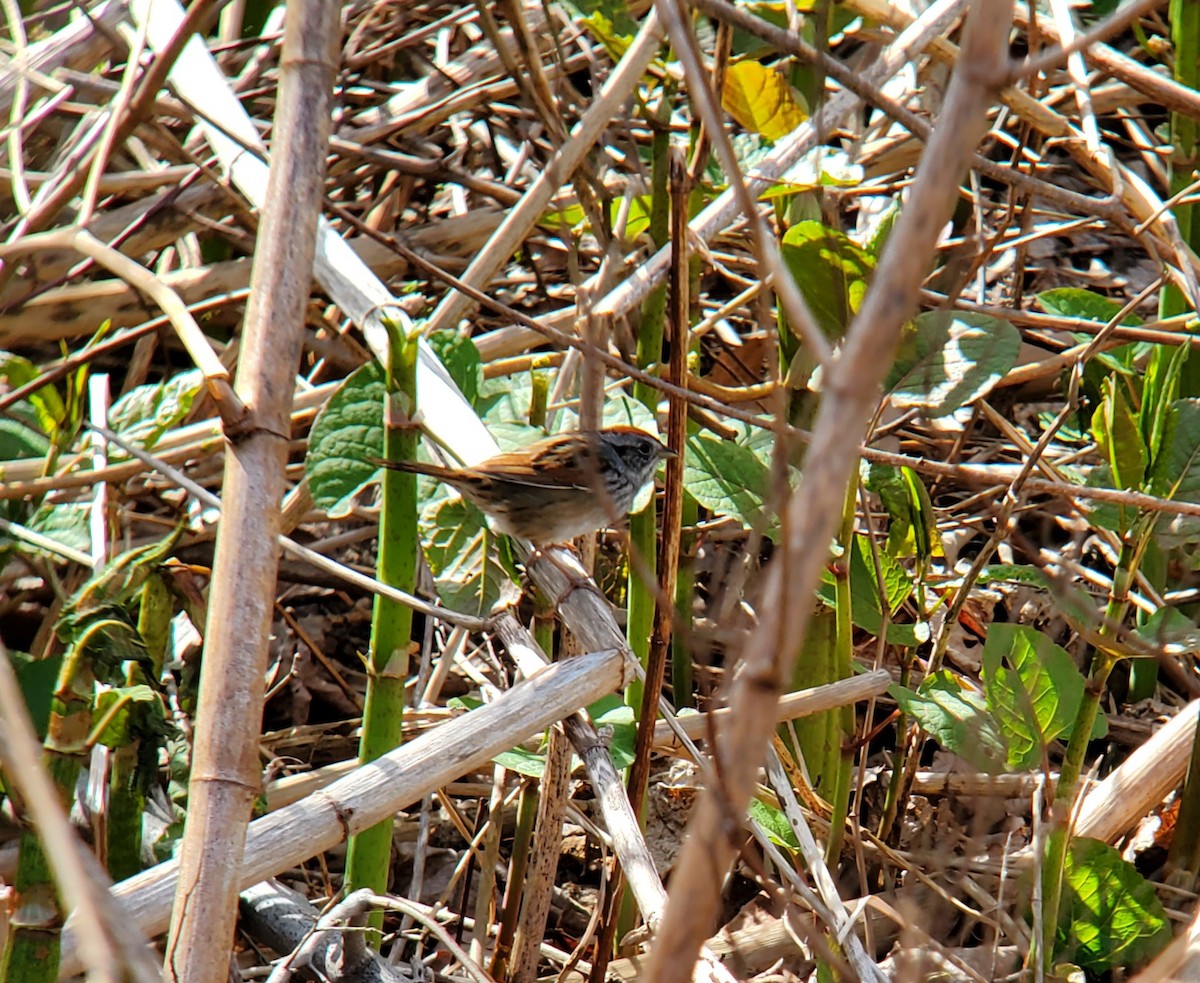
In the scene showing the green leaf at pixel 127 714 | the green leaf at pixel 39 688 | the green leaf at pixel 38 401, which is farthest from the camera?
the green leaf at pixel 38 401

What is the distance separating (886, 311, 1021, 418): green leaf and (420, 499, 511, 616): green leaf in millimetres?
938

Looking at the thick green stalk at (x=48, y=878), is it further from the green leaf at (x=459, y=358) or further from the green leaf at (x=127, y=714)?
the green leaf at (x=459, y=358)

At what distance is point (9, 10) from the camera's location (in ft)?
10.8

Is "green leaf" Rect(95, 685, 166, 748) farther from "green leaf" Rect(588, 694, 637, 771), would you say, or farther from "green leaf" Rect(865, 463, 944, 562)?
"green leaf" Rect(865, 463, 944, 562)

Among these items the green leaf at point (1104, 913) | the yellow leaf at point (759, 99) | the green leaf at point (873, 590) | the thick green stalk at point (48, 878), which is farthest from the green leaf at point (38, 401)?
the green leaf at point (1104, 913)

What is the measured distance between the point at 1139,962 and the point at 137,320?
3.57 metres

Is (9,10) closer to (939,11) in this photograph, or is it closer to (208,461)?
(208,461)

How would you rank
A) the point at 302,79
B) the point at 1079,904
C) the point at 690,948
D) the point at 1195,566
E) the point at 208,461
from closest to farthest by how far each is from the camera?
the point at 690,948
the point at 302,79
the point at 1079,904
the point at 1195,566
the point at 208,461

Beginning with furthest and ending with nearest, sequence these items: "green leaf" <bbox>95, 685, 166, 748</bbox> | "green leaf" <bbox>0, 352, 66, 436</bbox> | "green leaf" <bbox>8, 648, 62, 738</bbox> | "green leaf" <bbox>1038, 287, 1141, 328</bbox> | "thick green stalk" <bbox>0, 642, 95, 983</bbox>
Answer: "green leaf" <bbox>1038, 287, 1141, 328</bbox> < "green leaf" <bbox>0, 352, 66, 436</bbox> < "green leaf" <bbox>8, 648, 62, 738</bbox> < "green leaf" <bbox>95, 685, 166, 748</bbox> < "thick green stalk" <bbox>0, 642, 95, 983</bbox>

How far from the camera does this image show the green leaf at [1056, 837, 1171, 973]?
252cm

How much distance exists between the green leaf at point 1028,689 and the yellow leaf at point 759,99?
123 centimetres

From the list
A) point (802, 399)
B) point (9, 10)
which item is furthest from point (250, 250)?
point (802, 399)

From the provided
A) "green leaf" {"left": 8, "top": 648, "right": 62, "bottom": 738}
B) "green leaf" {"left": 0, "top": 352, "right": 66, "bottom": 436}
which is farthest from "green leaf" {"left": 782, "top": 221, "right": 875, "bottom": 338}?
"green leaf" {"left": 0, "top": 352, "right": 66, "bottom": 436}

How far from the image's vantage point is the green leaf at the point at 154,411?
10.1 feet
